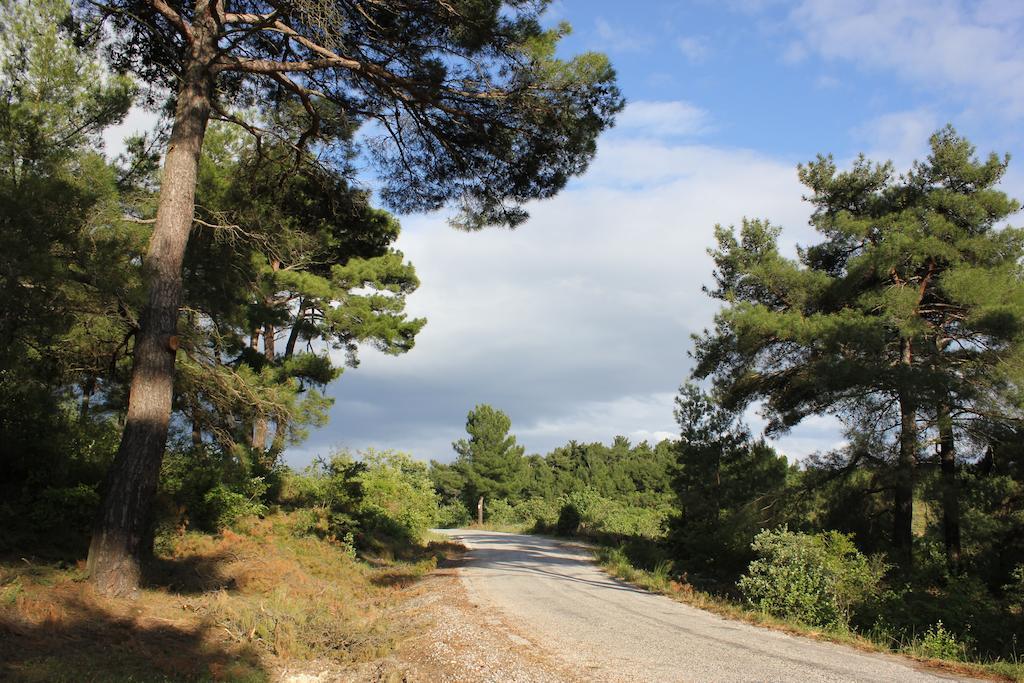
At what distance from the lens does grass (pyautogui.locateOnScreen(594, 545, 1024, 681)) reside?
6.82m

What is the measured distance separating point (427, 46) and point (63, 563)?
8.56m

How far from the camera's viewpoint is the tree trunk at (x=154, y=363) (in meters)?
7.25

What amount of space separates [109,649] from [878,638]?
9.94 metres

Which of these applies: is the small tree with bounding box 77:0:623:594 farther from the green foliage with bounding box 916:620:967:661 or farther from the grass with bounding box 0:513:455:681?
the green foliage with bounding box 916:620:967:661

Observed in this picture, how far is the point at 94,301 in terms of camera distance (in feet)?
28.6

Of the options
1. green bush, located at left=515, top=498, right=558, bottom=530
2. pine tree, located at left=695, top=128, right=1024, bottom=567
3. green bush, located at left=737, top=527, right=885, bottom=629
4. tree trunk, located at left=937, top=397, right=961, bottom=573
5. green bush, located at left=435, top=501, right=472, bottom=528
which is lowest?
green bush, located at left=435, top=501, right=472, bottom=528

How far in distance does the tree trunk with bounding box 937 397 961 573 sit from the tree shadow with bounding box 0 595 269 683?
14.6 metres

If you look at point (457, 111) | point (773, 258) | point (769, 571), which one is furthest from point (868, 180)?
point (457, 111)

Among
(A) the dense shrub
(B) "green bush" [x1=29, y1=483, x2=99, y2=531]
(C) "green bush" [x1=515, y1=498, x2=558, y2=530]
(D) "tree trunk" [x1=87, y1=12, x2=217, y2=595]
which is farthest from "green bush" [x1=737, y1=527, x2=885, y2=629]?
(C) "green bush" [x1=515, y1=498, x2=558, y2=530]

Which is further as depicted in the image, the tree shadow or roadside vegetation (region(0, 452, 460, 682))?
roadside vegetation (region(0, 452, 460, 682))

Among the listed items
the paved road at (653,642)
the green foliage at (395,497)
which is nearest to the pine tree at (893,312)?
the paved road at (653,642)

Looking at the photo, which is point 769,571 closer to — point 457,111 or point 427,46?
point 457,111

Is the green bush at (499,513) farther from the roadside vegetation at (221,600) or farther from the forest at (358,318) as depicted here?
the roadside vegetation at (221,600)

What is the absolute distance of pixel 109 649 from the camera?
5.56m
